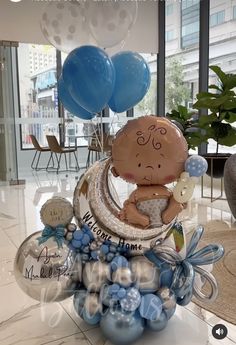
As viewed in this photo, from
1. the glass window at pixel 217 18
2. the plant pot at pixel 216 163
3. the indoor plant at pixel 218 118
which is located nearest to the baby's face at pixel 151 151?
the indoor plant at pixel 218 118

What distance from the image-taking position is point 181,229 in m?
1.87

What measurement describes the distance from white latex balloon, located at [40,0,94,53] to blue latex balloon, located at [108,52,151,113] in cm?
46

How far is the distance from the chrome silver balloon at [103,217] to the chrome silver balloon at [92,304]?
0.29 meters

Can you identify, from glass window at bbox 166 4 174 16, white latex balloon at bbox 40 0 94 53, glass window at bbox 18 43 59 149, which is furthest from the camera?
glass window at bbox 18 43 59 149

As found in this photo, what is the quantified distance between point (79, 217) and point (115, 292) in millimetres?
445

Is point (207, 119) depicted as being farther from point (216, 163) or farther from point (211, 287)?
point (211, 287)

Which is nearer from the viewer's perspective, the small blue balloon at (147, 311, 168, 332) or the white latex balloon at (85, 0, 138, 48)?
the small blue balloon at (147, 311, 168, 332)

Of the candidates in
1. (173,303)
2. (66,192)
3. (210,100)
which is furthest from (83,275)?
(66,192)

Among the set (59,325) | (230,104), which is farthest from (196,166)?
(230,104)

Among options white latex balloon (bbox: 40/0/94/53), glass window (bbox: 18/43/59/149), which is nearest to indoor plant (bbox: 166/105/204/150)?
white latex balloon (bbox: 40/0/94/53)

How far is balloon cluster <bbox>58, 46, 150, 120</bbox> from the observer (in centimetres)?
182

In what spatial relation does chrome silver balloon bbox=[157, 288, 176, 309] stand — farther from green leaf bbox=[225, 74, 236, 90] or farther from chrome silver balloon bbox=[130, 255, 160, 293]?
green leaf bbox=[225, 74, 236, 90]

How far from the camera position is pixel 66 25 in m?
2.32

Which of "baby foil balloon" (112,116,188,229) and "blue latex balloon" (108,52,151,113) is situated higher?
"blue latex balloon" (108,52,151,113)
